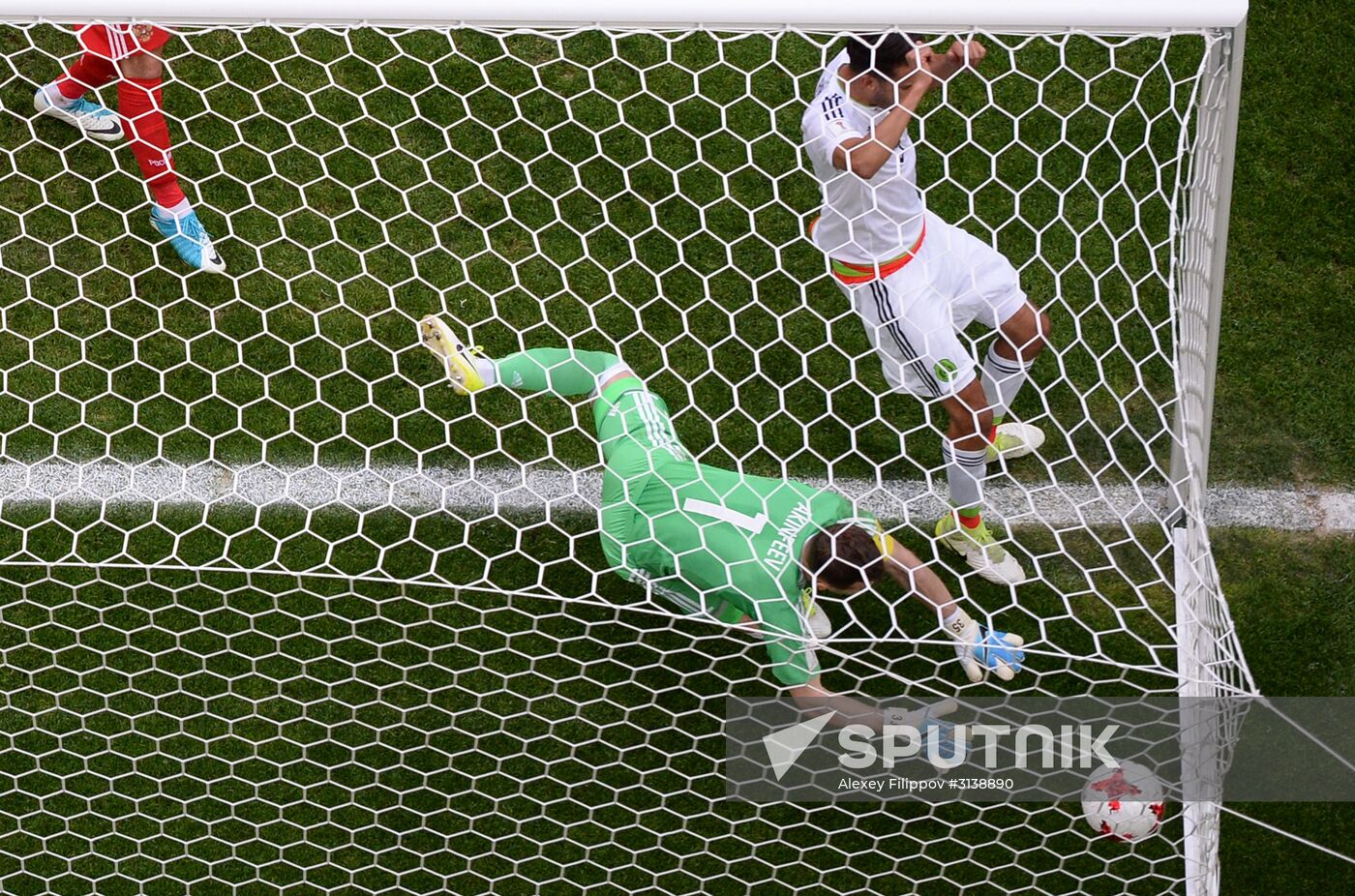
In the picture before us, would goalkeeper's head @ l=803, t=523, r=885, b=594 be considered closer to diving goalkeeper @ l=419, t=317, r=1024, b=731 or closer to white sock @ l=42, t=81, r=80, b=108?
diving goalkeeper @ l=419, t=317, r=1024, b=731

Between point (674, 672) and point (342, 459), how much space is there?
4.09 ft

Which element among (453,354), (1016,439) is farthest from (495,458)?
(1016,439)

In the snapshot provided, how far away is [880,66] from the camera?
130 inches

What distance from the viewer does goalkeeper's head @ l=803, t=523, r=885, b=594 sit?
10.7ft

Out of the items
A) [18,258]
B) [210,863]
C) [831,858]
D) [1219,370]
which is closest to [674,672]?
[831,858]

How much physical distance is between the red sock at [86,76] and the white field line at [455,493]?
47.7 inches

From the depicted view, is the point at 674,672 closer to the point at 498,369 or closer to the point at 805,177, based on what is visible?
the point at 498,369

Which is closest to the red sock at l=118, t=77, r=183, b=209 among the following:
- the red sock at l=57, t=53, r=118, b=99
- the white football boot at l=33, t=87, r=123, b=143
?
the red sock at l=57, t=53, r=118, b=99

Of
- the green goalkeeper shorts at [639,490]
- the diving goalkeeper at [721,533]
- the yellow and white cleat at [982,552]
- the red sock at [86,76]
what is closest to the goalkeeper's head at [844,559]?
the diving goalkeeper at [721,533]

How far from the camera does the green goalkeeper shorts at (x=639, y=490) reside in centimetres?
350

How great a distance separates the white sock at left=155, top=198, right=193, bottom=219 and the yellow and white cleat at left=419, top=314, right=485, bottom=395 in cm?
101

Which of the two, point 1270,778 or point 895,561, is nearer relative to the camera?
point 895,561

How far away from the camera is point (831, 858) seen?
3.95 m

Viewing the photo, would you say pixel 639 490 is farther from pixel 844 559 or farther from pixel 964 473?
pixel 964 473
